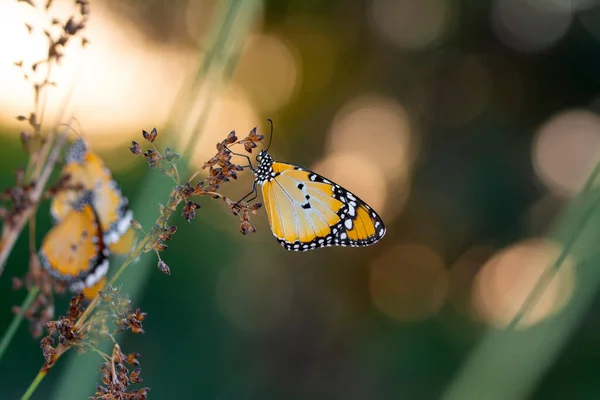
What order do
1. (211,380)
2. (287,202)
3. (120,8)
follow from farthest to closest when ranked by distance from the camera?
(211,380) → (120,8) → (287,202)

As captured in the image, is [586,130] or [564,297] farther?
[586,130]

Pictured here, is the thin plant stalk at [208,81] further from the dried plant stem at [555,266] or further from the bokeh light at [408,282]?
the bokeh light at [408,282]

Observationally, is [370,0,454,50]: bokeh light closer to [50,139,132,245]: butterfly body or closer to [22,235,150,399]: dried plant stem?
[50,139,132,245]: butterfly body

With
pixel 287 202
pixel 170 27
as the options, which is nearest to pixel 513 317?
pixel 287 202

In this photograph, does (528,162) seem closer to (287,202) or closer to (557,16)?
(557,16)

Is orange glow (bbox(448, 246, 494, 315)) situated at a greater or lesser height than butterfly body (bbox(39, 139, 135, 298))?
greater

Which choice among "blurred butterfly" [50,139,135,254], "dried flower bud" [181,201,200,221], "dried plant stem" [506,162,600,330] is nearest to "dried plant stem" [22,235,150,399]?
"dried flower bud" [181,201,200,221]

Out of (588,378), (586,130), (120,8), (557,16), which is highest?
(557,16)
